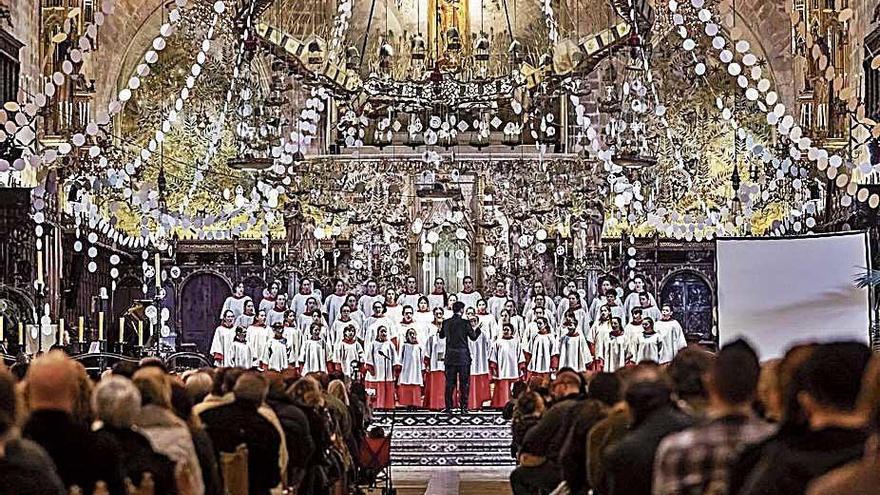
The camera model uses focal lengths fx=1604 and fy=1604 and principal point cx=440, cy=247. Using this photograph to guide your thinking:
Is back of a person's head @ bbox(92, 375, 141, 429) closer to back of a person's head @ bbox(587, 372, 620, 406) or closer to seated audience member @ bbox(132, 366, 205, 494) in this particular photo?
seated audience member @ bbox(132, 366, 205, 494)

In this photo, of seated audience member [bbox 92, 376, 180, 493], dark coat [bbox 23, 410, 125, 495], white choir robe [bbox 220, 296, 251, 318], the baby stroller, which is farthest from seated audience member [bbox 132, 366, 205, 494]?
white choir robe [bbox 220, 296, 251, 318]

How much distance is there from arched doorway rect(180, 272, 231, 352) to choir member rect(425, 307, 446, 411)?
11.3 metres

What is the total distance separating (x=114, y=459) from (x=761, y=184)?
28.4 meters

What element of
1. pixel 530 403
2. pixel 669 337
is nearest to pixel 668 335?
pixel 669 337

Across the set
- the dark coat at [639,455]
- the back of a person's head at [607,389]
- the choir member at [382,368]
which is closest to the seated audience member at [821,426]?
the dark coat at [639,455]

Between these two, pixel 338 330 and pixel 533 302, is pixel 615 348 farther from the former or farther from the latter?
pixel 338 330

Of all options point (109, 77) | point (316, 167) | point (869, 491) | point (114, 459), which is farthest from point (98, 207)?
point (869, 491)

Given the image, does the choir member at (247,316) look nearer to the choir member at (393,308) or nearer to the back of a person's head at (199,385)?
the choir member at (393,308)

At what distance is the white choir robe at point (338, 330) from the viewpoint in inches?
1087

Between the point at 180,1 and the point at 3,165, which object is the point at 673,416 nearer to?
the point at 180,1

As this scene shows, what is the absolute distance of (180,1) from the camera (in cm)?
1650

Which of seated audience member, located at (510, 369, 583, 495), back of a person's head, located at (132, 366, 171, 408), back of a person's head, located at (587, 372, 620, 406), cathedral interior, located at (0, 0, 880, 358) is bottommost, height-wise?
seated audience member, located at (510, 369, 583, 495)

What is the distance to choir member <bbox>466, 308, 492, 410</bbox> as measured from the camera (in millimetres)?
27219

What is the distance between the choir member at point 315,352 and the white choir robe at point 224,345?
4.98 ft
